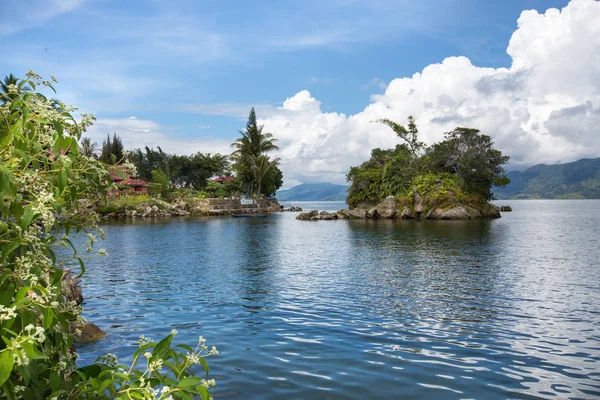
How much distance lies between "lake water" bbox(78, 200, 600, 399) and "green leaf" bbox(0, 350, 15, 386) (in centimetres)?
599

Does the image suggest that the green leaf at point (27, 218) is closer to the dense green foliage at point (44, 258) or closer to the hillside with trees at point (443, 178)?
the dense green foliage at point (44, 258)

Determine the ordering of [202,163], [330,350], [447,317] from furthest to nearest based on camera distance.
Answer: [202,163]
[447,317]
[330,350]

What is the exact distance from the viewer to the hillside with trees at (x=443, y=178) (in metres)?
64.4

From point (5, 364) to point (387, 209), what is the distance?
2650 inches

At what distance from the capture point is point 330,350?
9.80 meters

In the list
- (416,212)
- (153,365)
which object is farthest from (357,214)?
(153,365)

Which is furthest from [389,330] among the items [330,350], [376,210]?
[376,210]

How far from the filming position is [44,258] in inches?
126

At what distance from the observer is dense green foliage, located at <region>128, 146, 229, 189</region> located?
106 metres

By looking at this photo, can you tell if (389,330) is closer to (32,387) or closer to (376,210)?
(32,387)

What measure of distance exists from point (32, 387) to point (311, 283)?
50.5 feet

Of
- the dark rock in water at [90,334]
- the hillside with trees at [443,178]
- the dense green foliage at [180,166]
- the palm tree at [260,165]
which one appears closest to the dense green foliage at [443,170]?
the hillside with trees at [443,178]

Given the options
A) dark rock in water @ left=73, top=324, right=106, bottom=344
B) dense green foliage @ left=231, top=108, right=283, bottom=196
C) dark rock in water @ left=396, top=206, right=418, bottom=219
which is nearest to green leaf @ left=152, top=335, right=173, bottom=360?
dark rock in water @ left=73, top=324, right=106, bottom=344

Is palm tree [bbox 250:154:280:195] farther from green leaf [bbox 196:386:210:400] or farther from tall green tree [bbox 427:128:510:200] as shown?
green leaf [bbox 196:386:210:400]
